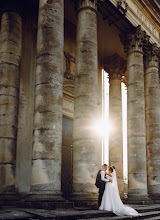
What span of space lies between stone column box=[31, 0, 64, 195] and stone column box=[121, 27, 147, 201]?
7205mm

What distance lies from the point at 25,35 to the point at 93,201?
967 centimetres

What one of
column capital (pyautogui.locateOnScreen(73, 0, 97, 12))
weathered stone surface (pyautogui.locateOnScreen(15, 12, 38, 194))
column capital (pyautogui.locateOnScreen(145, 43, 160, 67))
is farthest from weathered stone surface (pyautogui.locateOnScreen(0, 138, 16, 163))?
column capital (pyautogui.locateOnScreen(145, 43, 160, 67))

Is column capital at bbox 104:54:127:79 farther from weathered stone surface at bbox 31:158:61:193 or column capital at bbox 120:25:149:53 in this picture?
weathered stone surface at bbox 31:158:61:193

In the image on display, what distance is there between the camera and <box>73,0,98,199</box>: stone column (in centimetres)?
1203

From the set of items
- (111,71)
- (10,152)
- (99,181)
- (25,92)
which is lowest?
(99,181)

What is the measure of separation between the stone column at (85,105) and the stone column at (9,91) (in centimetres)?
311

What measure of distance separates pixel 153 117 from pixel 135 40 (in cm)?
501

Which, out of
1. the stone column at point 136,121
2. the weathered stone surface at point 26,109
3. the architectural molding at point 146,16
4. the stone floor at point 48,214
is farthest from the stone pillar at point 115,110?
the stone floor at point 48,214

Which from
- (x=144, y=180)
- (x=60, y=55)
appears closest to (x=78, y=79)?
(x=60, y=55)

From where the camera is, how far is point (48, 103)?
→ 10.6 metres

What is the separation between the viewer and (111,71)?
74.3ft

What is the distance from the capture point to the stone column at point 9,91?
13.3 metres

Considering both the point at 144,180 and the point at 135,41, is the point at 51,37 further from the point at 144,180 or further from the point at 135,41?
the point at 144,180

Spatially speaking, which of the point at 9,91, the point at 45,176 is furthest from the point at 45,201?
the point at 9,91
